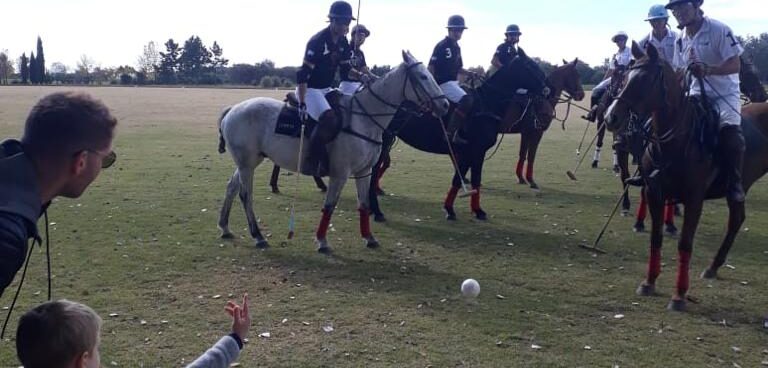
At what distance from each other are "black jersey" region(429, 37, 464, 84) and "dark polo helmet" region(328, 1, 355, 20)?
3.00m

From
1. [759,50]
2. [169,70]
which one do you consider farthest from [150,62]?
[759,50]

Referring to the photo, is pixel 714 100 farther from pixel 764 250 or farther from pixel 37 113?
pixel 37 113

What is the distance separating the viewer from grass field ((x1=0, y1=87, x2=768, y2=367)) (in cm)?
596

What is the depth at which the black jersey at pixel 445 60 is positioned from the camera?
11672 millimetres

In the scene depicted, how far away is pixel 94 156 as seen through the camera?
112 inches

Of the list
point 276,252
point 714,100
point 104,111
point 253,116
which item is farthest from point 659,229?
point 104,111

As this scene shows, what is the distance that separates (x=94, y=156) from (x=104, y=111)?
7.3 inches

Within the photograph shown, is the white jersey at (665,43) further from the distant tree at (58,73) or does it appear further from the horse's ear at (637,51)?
the distant tree at (58,73)

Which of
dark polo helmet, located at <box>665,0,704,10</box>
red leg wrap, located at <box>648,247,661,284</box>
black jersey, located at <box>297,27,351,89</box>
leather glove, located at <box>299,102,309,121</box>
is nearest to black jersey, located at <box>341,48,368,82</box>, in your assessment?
black jersey, located at <box>297,27,351,89</box>

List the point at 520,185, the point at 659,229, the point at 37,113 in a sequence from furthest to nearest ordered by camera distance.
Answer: the point at 520,185 → the point at 659,229 → the point at 37,113

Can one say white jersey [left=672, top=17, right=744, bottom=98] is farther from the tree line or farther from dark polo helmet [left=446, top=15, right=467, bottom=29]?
the tree line

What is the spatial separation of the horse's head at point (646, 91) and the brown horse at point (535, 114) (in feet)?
18.1

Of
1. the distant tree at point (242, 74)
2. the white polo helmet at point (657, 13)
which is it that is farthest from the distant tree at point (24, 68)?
the white polo helmet at point (657, 13)

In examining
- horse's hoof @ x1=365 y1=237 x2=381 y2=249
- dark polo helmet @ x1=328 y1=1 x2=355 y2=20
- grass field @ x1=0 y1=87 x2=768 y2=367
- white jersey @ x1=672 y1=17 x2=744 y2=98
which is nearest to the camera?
grass field @ x1=0 y1=87 x2=768 y2=367
